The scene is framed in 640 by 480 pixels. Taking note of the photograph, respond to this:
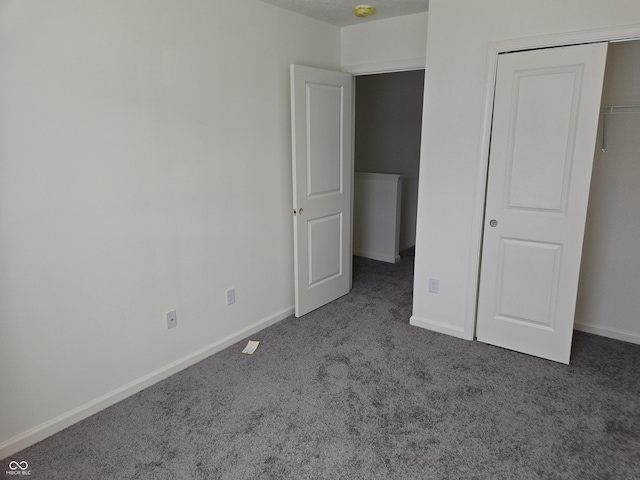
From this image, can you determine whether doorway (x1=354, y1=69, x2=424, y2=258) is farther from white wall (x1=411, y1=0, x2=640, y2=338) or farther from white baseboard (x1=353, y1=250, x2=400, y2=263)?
white wall (x1=411, y1=0, x2=640, y2=338)

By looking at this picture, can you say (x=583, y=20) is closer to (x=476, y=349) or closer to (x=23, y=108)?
(x=476, y=349)

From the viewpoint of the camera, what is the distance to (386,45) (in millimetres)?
3480

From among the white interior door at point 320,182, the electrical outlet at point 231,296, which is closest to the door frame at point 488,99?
the white interior door at point 320,182

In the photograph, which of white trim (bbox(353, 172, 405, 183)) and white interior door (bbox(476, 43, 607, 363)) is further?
white trim (bbox(353, 172, 405, 183))

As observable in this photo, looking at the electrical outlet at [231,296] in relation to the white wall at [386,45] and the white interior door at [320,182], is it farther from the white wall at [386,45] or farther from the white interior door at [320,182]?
the white wall at [386,45]

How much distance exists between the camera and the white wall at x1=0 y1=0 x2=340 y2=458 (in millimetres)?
1976

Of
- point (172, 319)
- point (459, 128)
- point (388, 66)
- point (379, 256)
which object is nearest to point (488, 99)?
point (459, 128)

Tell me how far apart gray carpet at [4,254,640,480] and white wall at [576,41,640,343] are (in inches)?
8.0

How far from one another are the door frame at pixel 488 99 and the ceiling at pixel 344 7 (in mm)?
687

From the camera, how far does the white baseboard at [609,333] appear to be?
3.12 m

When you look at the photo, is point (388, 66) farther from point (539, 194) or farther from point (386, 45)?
point (539, 194)


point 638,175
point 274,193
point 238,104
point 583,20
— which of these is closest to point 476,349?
point 638,175

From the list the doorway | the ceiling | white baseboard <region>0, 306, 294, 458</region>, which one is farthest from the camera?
the doorway

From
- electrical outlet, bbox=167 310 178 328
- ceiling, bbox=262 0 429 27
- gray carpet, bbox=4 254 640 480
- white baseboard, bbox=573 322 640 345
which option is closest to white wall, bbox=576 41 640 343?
white baseboard, bbox=573 322 640 345
